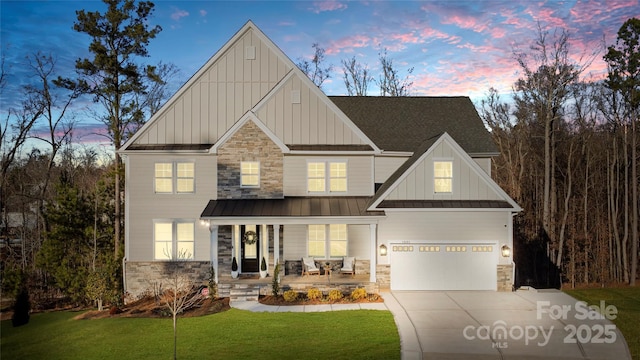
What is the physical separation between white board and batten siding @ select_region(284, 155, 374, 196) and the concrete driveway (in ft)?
15.0

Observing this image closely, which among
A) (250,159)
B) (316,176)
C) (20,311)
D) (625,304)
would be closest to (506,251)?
(625,304)

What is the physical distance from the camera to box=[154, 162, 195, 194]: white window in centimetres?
1955

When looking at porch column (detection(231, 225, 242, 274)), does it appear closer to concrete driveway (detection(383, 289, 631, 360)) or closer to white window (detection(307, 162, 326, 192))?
white window (detection(307, 162, 326, 192))

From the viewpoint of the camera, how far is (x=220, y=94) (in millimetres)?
20453

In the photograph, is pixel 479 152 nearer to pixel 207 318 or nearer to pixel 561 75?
pixel 561 75

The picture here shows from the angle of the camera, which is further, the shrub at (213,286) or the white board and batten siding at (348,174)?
the white board and batten siding at (348,174)

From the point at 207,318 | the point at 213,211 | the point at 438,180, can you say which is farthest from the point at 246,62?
the point at 207,318

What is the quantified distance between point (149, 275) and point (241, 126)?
7.13m

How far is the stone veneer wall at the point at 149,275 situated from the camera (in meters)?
19.1

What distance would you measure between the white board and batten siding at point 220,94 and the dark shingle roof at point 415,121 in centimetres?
479

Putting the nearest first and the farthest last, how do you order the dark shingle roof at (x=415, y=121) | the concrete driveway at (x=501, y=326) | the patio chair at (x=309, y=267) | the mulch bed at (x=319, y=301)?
the concrete driveway at (x=501, y=326) → the mulch bed at (x=319, y=301) → the patio chair at (x=309, y=267) → the dark shingle roof at (x=415, y=121)

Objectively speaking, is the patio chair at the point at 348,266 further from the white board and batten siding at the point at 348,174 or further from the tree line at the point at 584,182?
the tree line at the point at 584,182

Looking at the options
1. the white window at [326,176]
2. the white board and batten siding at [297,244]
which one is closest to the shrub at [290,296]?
the white board and batten siding at [297,244]

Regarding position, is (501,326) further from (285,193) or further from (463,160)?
(285,193)
